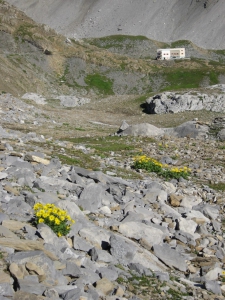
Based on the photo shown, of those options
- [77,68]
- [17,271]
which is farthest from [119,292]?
[77,68]

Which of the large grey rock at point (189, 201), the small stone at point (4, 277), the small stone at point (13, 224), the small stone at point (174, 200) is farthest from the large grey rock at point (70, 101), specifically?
the small stone at point (4, 277)

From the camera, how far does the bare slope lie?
172 m

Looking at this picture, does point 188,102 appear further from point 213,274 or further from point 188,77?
point 213,274

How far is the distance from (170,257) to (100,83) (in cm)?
8608

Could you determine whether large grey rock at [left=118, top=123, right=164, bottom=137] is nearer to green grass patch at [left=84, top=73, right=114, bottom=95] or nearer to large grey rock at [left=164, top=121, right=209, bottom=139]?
large grey rock at [left=164, top=121, right=209, bottom=139]

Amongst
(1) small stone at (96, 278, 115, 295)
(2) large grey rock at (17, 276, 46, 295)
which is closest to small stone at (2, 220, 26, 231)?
(2) large grey rock at (17, 276, 46, 295)

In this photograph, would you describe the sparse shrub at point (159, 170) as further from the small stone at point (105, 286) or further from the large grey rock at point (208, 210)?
the small stone at point (105, 286)

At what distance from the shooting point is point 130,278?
24.3 ft

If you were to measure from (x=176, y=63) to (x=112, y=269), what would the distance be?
115m

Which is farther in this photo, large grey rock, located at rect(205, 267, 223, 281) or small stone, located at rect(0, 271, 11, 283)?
large grey rock, located at rect(205, 267, 223, 281)

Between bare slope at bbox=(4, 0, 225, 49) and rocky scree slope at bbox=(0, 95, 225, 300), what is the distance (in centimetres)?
16898

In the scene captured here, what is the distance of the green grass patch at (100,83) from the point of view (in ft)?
295

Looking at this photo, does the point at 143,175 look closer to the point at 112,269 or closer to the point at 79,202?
the point at 79,202

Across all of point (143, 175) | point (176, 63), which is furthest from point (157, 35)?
point (143, 175)
